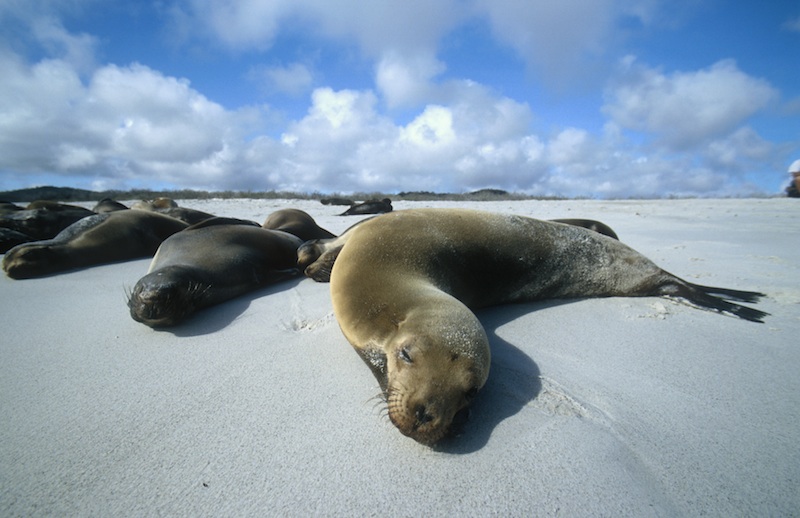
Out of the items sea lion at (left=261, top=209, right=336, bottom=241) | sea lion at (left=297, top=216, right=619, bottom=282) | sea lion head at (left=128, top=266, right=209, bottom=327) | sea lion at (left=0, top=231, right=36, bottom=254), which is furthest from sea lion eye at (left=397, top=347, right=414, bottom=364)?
sea lion at (left=0, top=231, right=36, bottom=254)

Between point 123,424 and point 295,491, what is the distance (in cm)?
87

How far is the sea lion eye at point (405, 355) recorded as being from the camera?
1.75 meters

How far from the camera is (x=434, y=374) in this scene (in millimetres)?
1633

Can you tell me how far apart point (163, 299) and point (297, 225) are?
10.5 ft

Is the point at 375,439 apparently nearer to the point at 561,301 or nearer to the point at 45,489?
the point at 45,489

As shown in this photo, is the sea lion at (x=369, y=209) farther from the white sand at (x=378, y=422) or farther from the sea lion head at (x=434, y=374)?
the sea lion head at (x=434, y=374)

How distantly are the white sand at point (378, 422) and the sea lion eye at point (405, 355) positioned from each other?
9.5 inches

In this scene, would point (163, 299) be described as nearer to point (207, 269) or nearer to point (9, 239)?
point (207, 269)

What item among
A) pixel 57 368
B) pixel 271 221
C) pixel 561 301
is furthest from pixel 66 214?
pixel 561 301

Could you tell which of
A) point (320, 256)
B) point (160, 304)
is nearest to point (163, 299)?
point (160, 304)

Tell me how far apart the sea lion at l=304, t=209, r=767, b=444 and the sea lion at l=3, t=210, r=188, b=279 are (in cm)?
302

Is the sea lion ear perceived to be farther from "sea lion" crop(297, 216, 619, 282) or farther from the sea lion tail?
the sea lion tail

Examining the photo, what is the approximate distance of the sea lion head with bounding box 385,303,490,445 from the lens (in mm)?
1518

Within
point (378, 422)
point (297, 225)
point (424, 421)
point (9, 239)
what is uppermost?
point (297, 225)
